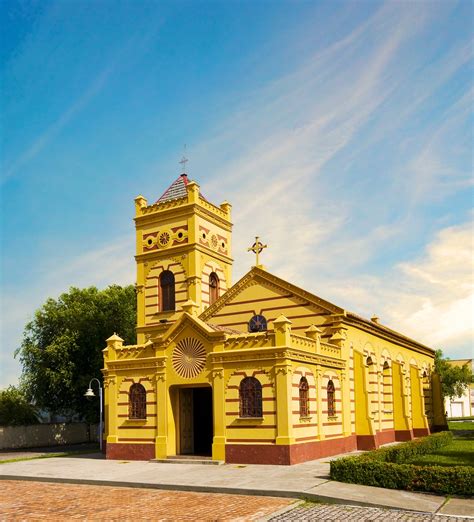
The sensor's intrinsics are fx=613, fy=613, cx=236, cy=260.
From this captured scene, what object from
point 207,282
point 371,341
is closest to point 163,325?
point 207,282

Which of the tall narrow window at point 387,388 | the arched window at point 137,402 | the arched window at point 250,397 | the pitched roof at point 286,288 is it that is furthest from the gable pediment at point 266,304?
the tall narrow window at point 387,388

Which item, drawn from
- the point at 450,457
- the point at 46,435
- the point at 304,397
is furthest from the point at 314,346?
the point at 46,435

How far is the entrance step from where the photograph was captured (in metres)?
26.4

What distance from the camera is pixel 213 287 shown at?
37.7m

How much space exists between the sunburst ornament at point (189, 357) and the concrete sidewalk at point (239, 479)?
13.9 ft

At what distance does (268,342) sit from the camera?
26.9 meters

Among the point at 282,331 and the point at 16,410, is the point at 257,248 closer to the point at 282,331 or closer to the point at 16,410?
the point at 282,331

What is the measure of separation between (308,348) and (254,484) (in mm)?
9649

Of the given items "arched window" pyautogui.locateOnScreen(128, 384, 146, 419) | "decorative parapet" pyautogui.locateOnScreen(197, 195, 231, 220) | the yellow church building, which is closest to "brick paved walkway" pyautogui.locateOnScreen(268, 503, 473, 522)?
the yellow church building

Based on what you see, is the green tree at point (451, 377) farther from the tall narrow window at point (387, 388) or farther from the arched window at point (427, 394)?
the tall narrow window at point (387, 388)

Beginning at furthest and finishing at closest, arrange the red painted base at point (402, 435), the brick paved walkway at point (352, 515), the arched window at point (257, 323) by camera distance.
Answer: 1. the red painted base at point (402, 435)
2. the arched window at point (257, 323)
3. the brick paved walkway at point (352, 515)

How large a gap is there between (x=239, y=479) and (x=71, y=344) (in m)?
30.2

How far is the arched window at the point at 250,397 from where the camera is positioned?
26875 mm

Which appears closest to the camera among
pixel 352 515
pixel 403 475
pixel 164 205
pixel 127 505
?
pixel 352 515
